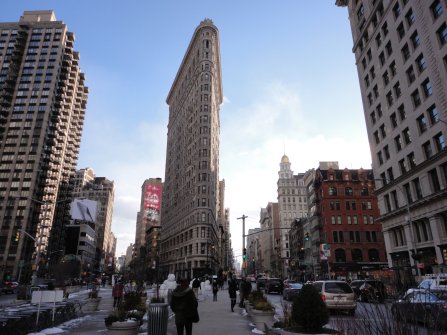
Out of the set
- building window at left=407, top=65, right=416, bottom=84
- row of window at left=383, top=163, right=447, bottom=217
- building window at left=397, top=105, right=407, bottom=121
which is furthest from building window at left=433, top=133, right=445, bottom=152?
building window at left=407, top=65, right=416, bottom=84

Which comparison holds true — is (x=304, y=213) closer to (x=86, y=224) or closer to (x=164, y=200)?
(x=164, y=200)

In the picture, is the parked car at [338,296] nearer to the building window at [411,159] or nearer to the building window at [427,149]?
the building window at [427,149]

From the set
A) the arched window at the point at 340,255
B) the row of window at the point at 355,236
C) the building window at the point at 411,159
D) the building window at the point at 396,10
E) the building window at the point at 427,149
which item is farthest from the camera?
the row of window at the point at 355,236

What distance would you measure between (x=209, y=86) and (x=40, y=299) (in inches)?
3691

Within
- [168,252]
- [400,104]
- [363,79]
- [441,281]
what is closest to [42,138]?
[168,252]

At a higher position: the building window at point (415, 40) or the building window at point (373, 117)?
the building window at point (415, 40)

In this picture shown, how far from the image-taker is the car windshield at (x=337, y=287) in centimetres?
1873

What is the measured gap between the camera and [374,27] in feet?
163

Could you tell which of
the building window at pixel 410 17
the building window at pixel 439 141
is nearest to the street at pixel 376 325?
the building window at pixel 439 141

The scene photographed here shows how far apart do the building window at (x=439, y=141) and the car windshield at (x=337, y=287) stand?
76.9 ft

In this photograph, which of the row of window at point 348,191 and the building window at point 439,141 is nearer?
the building window at point 439,141

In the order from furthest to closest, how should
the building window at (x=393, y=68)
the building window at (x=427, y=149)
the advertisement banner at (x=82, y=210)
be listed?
1. the advertisement banner at (x=82, y=210)
2. the building window at (x=393, y=68)
3. the building window at (x=427, y=149)

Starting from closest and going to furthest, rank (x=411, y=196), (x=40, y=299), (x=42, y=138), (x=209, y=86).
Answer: (x=40, y=299), (x=411, y=196), (x=209, y=86), (x=42, y=138)

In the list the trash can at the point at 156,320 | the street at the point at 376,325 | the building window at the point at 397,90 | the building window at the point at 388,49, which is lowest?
the trash can at the point at 156,320
